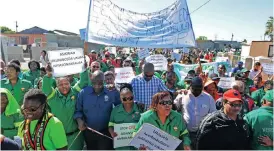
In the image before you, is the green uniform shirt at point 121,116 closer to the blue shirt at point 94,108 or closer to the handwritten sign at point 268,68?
the blue shirt at point 94,108

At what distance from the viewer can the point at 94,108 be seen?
4.07 metres

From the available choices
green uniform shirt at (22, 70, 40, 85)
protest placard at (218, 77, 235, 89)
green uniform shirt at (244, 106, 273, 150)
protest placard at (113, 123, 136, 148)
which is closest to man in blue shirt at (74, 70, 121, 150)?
protest placard at (113, 123, 136, 148)

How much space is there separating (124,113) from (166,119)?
2.71ft

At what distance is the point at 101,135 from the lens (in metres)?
4.05

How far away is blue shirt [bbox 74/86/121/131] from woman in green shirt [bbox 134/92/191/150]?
950 mm

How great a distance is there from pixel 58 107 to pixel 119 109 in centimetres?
94

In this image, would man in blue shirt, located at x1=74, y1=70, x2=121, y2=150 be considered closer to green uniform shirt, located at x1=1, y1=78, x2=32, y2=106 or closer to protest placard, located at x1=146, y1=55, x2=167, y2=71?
green uniform shirt, located at x1=1, y1=78, x2=32, y2=106

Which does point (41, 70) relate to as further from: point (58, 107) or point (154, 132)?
point (154, 132)

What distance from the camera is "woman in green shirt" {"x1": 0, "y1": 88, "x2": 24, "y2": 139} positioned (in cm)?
345

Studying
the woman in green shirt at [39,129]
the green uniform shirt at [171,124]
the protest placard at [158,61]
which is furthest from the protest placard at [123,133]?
the protest placard at [158,61]

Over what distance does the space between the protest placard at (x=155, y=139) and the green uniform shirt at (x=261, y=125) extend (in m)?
0.95

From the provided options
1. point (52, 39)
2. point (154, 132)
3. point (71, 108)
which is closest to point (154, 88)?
point (71, 108)

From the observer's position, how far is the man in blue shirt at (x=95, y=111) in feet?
13.3

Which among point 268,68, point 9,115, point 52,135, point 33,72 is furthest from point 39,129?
point 268,68
